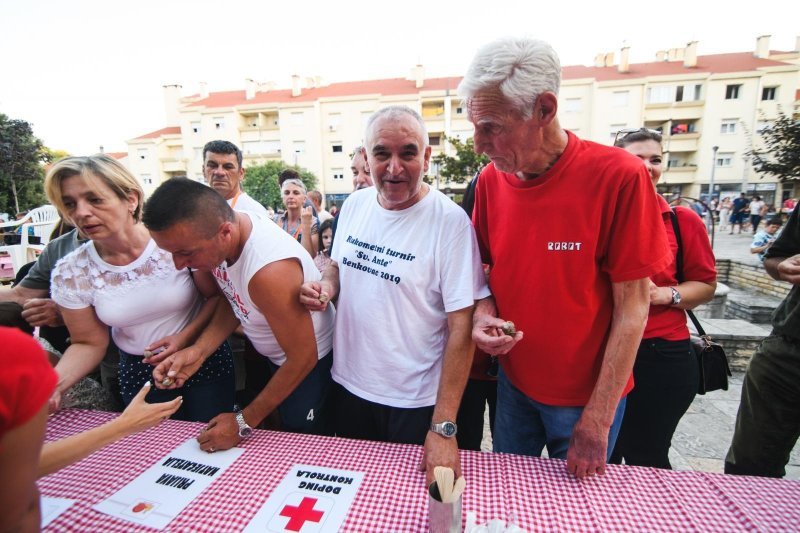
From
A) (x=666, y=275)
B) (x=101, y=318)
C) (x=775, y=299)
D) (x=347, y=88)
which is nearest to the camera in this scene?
(x=101, y=318)

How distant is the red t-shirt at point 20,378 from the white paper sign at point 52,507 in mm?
796

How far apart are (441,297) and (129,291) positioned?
1454 millimetres

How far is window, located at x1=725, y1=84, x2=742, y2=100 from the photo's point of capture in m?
28.7

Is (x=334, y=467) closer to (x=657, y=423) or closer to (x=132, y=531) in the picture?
(x=132, y=531)

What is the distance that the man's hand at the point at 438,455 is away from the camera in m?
1.29

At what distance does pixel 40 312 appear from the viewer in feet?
6.16

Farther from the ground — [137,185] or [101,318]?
[137,185]

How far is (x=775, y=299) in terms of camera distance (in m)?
6.01

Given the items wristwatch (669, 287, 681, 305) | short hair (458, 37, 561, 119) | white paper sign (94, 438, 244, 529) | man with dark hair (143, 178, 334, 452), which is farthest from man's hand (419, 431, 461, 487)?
wristwatch (669, 287, 681, 305)

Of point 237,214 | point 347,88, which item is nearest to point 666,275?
point 237,214

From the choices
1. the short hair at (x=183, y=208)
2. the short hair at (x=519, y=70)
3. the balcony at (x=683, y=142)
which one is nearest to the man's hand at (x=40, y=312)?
the short hair at (x=183, y=208)

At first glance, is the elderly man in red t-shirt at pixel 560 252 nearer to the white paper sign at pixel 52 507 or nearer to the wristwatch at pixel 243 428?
the wristwatch at pixel 243 428

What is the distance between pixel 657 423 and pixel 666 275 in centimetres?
77

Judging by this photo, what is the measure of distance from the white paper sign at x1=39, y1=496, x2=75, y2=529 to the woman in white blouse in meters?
0.53
